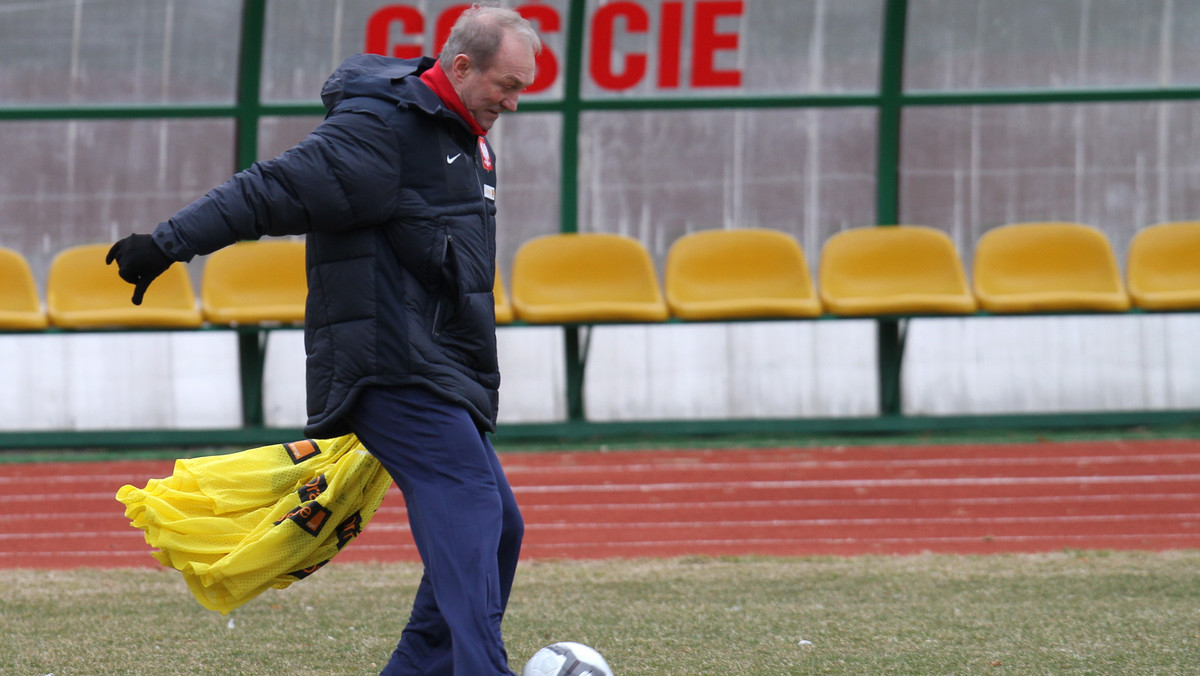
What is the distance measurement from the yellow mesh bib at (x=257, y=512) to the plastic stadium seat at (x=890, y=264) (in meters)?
6.58

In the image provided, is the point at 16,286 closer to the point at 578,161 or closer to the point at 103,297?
the point at 103,297

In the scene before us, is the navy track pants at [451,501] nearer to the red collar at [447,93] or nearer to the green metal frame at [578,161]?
the red collar at [447,93]

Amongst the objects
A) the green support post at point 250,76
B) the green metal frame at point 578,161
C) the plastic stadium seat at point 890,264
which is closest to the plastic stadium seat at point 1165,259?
the green metal frame at point 578,161

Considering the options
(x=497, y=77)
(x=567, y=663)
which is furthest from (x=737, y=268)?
(x=497, y=77)

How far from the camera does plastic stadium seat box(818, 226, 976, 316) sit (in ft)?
32.7

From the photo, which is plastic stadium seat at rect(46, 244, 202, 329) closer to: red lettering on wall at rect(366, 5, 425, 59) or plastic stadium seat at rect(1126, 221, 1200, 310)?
red lettering on wall at rect(366, 5, 425, 59)

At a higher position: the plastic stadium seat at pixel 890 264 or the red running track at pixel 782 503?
the plastic stadium seat at pixel 890 264

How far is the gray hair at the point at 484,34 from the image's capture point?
3227 millimetres

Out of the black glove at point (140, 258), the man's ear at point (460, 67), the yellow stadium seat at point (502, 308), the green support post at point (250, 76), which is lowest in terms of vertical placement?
the yellow stadium seat at point (502, 308)

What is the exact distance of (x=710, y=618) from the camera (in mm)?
4914

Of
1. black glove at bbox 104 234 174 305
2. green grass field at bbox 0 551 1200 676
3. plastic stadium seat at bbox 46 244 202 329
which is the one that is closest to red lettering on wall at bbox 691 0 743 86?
plastic stadium seat at bbox 46 244 202 329

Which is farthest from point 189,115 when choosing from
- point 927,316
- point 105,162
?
point 927,316

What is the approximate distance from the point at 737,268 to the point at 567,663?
6827mm

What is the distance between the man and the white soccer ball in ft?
0.79
